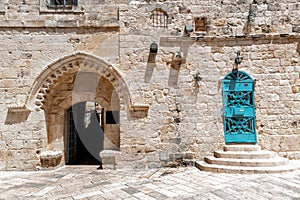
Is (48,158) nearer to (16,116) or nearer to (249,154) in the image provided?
(16,116)

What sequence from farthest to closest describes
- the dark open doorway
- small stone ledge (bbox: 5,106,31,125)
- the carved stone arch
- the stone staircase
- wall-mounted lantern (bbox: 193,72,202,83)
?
1. the dark open doorway
2. wall-mounted lantern (bbox: 193,72,202,83)
3. the carved stone arch
4. small stone ledge (bbox: 5,106,31,125)
5. the stone staircase

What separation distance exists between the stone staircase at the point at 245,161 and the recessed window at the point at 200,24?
9.62 feet

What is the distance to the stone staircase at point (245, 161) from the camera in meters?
4.54

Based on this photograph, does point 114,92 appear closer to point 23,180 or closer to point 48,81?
point 48,81

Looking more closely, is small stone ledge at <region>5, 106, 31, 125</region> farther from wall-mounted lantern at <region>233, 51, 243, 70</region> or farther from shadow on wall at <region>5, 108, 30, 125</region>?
wall-mounted lantern at <region>233, 51, 243, 70</region>

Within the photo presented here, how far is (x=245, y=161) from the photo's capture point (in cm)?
469

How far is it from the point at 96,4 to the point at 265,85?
4.56m

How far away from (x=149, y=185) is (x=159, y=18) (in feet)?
12.8

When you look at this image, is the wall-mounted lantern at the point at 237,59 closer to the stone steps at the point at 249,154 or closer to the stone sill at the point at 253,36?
the stone sill at the point at 253,36

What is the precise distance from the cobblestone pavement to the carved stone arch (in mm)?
1657

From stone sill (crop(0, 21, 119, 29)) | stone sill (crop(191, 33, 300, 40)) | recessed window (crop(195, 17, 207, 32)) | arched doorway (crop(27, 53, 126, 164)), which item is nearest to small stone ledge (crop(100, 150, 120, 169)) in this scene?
arched doorway (crop(27, 53, 126, 164))

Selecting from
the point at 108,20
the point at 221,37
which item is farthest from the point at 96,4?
the point at 221,37

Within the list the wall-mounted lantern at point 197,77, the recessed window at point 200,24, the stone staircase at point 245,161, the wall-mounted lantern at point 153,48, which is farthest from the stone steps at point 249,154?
the recessed window at point 200,24

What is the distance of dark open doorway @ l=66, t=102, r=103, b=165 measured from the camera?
6320 millimetres
